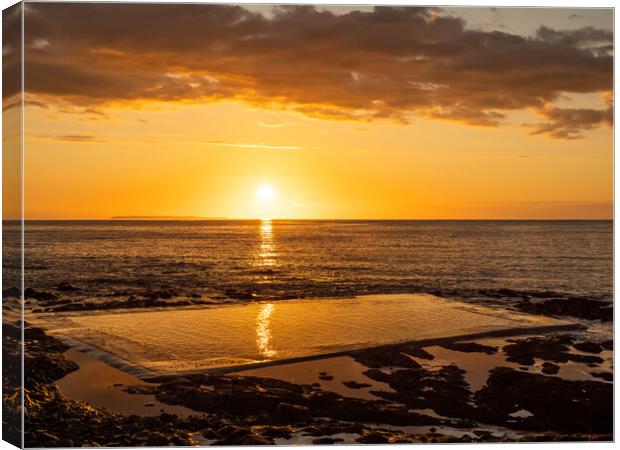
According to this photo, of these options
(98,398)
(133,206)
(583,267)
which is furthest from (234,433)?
(583,267)

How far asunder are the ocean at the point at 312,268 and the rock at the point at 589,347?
27.5ft

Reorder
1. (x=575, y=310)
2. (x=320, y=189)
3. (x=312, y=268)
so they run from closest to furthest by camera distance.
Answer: (x=320, y=189) → (x=575, y=310) → (x=312, y=268)

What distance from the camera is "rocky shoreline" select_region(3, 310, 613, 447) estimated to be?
5816 mm

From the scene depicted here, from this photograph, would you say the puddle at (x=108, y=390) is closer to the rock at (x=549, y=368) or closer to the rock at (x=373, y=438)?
the rock at (x=373, y=438)

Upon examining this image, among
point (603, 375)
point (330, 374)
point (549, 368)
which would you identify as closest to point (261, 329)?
point (330, 374)

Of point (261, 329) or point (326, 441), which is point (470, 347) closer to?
point (261, 329)

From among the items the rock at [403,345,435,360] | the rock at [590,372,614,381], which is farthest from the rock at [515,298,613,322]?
the rock at [403,345,435,360]

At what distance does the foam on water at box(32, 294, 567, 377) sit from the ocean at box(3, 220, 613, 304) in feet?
15.3

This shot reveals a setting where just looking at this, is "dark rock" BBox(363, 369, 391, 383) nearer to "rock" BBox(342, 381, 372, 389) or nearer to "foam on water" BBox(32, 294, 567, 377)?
"rock" BBox(342, 381, 372, 389)

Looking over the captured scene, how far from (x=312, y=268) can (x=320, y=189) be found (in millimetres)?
16933

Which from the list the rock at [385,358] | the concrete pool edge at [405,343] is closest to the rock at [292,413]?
the concrete pool edge at [405,343]

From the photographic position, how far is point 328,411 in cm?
633

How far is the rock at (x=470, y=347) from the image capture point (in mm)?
8727

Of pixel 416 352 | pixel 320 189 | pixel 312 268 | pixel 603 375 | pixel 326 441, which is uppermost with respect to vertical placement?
pixel 320 189
